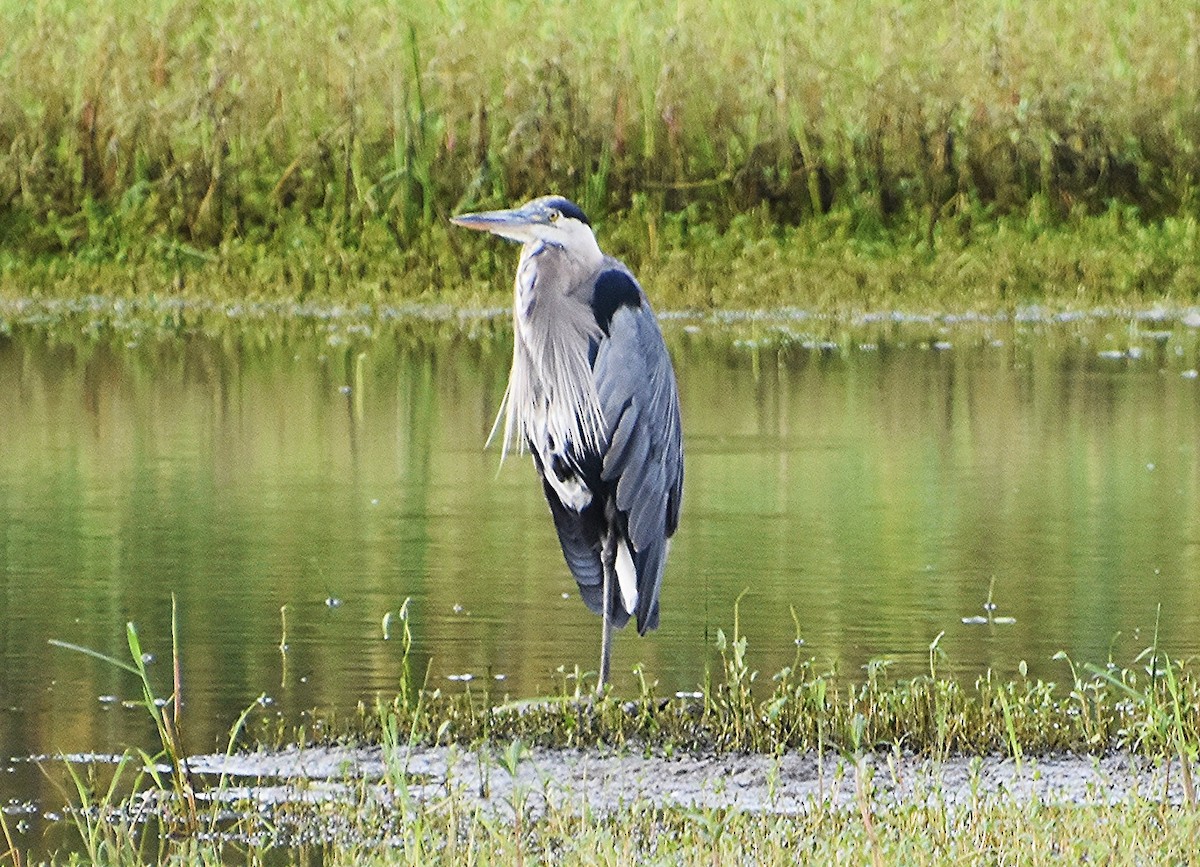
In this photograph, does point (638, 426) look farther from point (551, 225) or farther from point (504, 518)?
point (504, 518)

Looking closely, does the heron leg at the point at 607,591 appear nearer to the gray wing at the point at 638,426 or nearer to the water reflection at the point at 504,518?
the gray wing at the point at 638,426

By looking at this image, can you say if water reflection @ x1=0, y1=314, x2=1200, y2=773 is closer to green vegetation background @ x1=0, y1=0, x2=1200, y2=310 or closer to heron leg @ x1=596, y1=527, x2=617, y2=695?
heron leg @ x1=596, y1=527, x2=617, y2=695

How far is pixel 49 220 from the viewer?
810 inches

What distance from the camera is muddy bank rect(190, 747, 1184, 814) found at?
6.11m

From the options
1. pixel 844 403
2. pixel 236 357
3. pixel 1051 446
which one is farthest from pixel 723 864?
A: pixel 236 357

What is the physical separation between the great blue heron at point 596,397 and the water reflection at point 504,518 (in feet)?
1.26

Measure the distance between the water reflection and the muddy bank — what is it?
16.9 inches

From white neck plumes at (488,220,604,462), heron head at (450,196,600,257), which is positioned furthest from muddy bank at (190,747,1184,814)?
heron head at (450,196,600,257)

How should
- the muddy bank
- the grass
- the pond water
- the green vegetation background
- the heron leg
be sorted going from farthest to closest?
the green vegetation background
the pond water
the heron leg
the muddy bank
the grass

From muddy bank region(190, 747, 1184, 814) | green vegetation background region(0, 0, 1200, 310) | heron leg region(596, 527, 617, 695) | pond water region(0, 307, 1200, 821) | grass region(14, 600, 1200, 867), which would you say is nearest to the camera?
grass region(14, 600, 1200, 867)

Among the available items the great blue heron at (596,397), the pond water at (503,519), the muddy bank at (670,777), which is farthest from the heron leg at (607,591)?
the muddy bank at (670,777)

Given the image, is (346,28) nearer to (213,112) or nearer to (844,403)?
(213,112)

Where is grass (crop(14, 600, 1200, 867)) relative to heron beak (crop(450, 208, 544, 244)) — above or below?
below

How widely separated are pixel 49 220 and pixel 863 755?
1489cm
